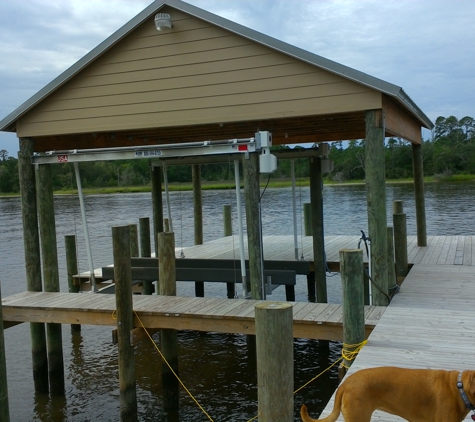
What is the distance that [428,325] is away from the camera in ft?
22.7

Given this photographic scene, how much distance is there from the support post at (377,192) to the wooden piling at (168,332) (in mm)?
3007

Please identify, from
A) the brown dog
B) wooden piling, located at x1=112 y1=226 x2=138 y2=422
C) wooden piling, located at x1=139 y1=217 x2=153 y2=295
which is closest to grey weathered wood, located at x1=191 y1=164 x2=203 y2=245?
wooden piling, located at x1=139 y1=217 x2=153 y2=295

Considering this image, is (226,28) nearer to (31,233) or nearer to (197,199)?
(31,233)

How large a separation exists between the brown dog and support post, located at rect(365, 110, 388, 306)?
3.96 meters

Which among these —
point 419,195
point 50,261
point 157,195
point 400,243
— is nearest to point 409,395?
point 400,243

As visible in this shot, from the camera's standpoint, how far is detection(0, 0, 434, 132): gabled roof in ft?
25.5

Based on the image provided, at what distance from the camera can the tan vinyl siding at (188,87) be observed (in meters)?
8.30

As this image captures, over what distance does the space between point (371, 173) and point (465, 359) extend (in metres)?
3.03

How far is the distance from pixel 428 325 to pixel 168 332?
4.00m

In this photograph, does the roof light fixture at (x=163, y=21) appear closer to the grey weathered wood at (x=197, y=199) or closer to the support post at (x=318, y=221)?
the support post at (x=318, y=221)

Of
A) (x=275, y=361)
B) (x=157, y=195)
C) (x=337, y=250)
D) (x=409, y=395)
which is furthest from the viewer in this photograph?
(x=157, y=195)

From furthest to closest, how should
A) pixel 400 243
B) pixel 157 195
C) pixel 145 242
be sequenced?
pixel 157 195, pixel 145 242, pixel 400 243

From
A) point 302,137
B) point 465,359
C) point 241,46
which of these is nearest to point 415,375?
point 465,359

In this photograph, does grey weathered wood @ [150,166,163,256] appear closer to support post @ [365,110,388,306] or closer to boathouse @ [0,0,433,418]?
boathouse @ [0,0,433,418]
